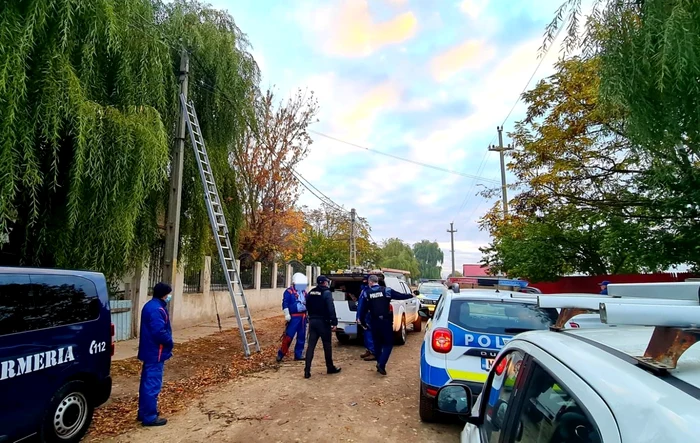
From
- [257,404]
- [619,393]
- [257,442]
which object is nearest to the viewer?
[619,393]

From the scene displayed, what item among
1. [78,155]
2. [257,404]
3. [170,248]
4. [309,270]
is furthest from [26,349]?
[309,270]

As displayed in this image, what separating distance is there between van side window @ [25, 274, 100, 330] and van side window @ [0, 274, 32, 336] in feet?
0.24

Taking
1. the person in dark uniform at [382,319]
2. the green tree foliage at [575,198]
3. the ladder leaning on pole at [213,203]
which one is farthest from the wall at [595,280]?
the ladder leaning on pole at [213,203]

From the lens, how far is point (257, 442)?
15.0ft

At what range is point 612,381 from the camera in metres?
1.21

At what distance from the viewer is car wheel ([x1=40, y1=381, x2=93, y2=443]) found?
4.23m

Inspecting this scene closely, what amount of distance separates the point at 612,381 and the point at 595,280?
14828 mm

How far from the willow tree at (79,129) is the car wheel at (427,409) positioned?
5.39 meters

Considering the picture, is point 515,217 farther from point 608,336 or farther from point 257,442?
point 608,336

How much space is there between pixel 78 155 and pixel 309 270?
70.0ft

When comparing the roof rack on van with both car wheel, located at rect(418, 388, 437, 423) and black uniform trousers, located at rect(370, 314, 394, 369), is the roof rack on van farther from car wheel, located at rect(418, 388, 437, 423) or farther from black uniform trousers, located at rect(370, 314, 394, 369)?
black uniform trousers, located at rect(370, 314, 394, 369)

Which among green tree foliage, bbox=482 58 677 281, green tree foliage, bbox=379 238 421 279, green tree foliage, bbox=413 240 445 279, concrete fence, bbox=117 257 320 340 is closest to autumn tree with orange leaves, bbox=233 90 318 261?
concrete fence, bbox=117 257 320 340

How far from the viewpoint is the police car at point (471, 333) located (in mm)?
4672

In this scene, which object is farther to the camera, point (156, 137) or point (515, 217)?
point (515, 217)
